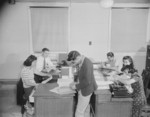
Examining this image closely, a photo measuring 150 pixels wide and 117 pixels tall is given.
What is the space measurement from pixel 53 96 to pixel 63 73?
0.99 metres

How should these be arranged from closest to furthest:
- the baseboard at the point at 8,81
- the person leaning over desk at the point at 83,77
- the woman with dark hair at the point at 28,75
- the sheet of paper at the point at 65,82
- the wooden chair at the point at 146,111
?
the person leaning over desk at the point at 83,77 < the sheet of paper at the point at 65,82 < the woman with dark hair at the point at 28,75 < the wooden chair at the point at 146,111 < the baseboard at the point at 8,81

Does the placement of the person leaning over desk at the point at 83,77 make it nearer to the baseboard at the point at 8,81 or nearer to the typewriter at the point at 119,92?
the typewriter at the point at 119,92

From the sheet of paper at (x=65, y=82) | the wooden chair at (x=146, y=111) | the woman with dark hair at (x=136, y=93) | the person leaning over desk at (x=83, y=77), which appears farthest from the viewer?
the wooden chair at (x=146, y=111)

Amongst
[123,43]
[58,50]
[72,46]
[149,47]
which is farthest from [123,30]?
[58,50]

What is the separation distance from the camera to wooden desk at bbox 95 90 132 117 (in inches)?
109

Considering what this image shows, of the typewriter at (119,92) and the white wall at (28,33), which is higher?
the white wall at (28,33)

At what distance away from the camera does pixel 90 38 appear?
555 centimetres

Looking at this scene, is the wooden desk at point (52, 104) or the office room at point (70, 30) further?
the office room at point (70, 30)

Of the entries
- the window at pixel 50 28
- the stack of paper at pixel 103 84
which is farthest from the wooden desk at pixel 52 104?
the window at pixel 50 28

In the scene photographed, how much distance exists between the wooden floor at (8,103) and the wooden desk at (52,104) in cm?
115

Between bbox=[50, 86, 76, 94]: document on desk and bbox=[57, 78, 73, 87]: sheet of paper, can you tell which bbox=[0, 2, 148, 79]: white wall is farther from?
bbox=[50, 86, 76, 94]: document on desk

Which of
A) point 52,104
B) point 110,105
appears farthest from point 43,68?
point 110,105

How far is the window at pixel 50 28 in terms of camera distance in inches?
211

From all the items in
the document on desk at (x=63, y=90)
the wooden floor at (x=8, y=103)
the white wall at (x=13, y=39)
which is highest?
the white wall at (x=13, y=39)
